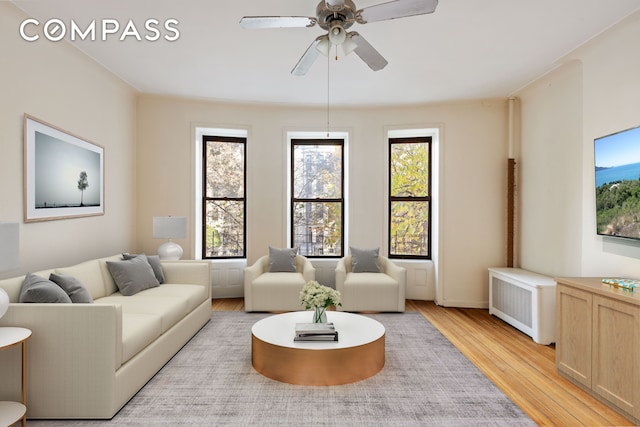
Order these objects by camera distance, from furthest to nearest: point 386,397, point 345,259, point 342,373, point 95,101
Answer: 1. point 345,259
2. point 95,101
3. point 342,373
4. point 386,397

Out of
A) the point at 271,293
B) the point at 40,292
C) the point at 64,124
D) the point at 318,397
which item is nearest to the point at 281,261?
the point at 271,293

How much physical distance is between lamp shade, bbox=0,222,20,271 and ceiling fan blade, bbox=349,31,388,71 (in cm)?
237

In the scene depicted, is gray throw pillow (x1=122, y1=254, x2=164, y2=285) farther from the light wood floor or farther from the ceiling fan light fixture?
the ceiling fan light fixture

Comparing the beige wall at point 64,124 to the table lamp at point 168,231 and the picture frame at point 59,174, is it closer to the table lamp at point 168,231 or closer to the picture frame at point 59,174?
the picture frame at point 59,174

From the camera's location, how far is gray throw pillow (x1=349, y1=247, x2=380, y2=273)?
5.32 metres

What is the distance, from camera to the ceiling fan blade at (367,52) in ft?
8.70

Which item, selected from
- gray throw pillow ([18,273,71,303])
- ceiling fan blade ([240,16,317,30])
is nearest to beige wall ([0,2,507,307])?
gray throw pillow ([18,273,71,303])

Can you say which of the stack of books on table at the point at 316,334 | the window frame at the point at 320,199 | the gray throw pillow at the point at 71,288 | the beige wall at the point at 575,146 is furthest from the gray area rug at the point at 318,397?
the window frame at the point at 320,199

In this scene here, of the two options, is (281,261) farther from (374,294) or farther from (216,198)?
(216,198)

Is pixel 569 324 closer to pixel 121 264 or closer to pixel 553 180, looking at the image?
pixel 553 180

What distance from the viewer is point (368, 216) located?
5.73 meters

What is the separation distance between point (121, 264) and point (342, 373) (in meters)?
2.44

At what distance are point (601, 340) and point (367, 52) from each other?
8.51 feet

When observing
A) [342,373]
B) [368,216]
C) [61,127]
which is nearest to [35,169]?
[61,127]
